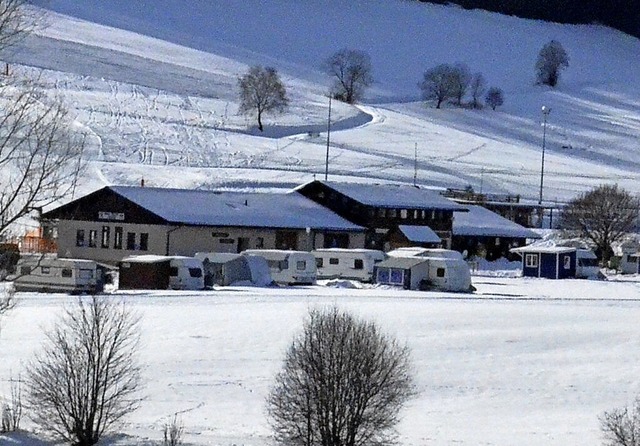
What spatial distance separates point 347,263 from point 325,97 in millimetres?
70514

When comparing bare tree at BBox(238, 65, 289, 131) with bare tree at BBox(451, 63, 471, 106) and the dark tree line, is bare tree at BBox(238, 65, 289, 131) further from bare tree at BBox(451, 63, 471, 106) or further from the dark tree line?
the dark tree line

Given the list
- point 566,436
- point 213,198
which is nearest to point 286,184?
point 213,198

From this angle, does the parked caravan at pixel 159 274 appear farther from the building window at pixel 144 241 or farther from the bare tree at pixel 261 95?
the bare tree at pixel 261 95

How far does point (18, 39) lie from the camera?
15.4 meters

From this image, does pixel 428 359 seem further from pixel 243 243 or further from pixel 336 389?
pixel 243 243

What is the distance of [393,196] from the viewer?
6881 centimetres

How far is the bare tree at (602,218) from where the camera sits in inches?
2908

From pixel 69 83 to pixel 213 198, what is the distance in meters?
46.8

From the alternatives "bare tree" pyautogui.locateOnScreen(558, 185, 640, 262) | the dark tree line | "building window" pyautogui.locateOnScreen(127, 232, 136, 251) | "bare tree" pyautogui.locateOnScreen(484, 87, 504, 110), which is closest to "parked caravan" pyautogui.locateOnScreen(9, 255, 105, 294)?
"building window" pyautogui.locateOnScreen(127, 232, 136, 251)

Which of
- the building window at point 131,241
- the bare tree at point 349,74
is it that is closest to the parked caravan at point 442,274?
the building window at point 131,241

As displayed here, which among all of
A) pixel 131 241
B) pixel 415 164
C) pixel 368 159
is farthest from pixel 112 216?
pixel 415 164

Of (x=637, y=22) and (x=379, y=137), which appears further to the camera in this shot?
(x=637, y=22)

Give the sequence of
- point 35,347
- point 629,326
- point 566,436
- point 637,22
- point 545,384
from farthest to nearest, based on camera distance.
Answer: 1. point 637,22
2. point 629,326
3. point 35,347
4. point 545,384
5. point 566,436

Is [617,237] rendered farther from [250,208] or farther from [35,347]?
[35,347]
